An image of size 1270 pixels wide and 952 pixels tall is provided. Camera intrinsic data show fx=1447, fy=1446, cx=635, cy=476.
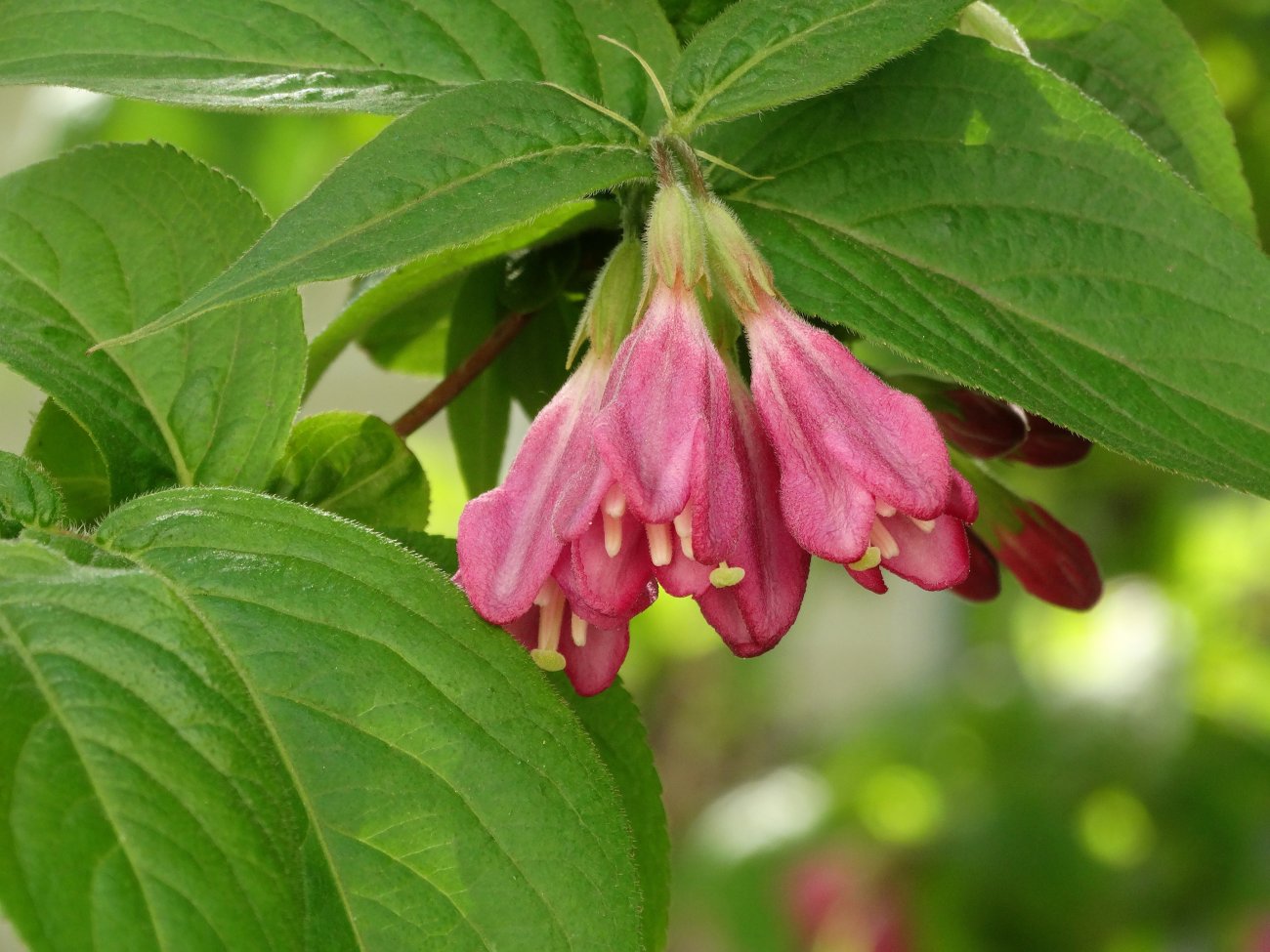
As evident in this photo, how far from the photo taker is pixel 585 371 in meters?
0.42

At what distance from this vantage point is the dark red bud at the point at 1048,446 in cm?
49

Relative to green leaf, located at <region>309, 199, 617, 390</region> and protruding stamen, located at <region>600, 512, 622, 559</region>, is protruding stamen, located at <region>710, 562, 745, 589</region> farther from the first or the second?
green leaf, located at <region>309, 199, 617, 390</region>

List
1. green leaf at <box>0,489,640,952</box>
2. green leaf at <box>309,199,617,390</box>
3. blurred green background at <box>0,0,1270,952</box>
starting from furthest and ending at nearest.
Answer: blurred green background at <box>0,0,1270,952</box> → green leaf at <box>309,199,617,390</box> → green leaf at <box>0,489,640,952</box>

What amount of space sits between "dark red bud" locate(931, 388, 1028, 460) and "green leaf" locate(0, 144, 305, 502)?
0.21 m

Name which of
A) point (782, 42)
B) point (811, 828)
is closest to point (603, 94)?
point (782, 42)

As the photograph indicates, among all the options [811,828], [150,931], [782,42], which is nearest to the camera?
[150,931]

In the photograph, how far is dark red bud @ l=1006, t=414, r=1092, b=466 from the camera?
A: 49 centimetres

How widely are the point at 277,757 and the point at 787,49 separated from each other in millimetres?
223

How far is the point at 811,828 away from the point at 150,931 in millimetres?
1462

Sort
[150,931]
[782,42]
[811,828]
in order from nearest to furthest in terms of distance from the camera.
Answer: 1. [150,931]
2. [782,42]
3. [811,828]

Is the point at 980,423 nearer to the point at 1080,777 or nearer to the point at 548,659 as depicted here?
the point at 548,659

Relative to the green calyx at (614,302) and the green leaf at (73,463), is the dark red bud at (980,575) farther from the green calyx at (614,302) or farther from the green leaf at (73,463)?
the green leaf at (73,463)

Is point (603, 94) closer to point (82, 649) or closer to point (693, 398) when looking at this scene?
point (693, 398)

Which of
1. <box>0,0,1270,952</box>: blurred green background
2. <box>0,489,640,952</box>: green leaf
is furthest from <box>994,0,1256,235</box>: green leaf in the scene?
<box>0,0,1270,952</box>: blurred green background
